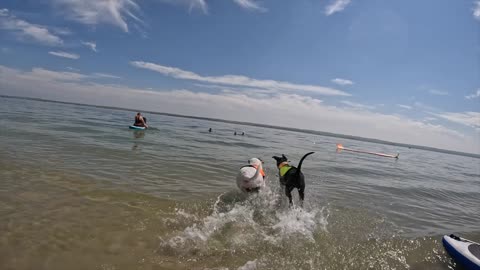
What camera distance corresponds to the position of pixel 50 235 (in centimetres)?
504

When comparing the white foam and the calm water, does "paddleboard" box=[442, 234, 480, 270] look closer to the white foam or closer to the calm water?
the calm water

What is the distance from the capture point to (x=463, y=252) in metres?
5.73

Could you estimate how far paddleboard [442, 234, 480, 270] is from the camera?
5.43m

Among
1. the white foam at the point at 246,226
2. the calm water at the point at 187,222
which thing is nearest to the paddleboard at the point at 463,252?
the calm water at the point at 187,222

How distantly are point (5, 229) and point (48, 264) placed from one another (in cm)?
150

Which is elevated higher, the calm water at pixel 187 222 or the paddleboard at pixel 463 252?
the paddleboard at pixel 463 252

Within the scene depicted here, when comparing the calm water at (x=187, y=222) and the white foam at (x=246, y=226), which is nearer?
the calm water at (x=187, y=222)

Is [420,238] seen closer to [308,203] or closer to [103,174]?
[308,203]

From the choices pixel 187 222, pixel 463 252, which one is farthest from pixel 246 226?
pixel 463 252

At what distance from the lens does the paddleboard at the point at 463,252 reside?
5430mm

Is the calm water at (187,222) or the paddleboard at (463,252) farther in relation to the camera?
the paddleboard at (463,252)

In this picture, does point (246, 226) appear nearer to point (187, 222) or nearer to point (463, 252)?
point (187, 222)

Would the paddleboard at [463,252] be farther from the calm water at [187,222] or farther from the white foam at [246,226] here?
the white foam at [246,226]

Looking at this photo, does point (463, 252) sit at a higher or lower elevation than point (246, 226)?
higher
